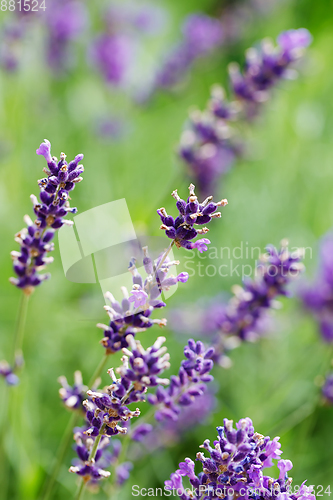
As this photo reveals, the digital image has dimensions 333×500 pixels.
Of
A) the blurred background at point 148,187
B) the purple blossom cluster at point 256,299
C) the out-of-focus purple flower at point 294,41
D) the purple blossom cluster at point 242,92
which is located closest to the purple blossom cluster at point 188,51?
the blurred background at point 148,187

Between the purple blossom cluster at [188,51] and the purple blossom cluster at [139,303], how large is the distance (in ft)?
8.32

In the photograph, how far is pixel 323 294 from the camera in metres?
2.20

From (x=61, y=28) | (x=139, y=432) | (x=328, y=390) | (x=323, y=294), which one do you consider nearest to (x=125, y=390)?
(x=139, y=432)

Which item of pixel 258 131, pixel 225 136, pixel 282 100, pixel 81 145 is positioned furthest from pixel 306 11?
pixel 225 136

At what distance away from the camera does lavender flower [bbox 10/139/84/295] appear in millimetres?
1005

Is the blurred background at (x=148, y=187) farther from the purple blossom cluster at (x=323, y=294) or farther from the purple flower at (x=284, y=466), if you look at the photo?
the purple flower at (x=284, y=466)

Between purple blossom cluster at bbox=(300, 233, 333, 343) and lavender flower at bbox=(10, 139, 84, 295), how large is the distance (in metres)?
1.28

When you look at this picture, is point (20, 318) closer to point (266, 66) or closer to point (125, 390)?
point (125, 390)

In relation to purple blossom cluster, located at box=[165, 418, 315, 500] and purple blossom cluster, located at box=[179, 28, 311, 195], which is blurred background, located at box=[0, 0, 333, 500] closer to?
purple blossom cluster, located at box=[179, 28, 311, 195]

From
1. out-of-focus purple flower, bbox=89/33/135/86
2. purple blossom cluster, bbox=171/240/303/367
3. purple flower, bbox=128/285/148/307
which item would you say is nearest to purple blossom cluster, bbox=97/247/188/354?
purple flower, bbox=128/285/148/307

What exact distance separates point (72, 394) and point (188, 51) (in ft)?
9.10

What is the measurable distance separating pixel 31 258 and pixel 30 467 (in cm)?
84

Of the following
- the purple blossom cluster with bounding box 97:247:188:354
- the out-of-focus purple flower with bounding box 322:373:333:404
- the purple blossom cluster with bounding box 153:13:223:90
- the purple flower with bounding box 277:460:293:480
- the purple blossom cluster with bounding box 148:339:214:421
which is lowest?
the purple flower with bounding box 277:460:293:480

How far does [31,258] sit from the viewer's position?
1204 millimetres
